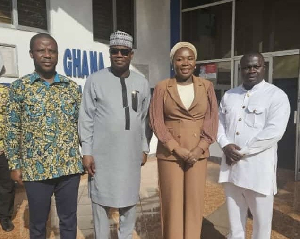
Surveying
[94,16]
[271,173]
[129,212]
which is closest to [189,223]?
[129,212]

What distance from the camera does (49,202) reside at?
2.35 meters

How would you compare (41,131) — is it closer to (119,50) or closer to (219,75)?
(119,50)

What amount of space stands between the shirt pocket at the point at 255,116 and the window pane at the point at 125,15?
4.79 m

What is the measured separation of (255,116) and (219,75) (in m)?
4.69

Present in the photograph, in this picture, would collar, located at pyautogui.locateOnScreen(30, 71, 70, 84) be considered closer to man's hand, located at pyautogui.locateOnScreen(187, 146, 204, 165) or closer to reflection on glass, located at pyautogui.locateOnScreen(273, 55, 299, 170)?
man's hand, located at pyautogui.locateOnScreen(187, 146, 204, 165)

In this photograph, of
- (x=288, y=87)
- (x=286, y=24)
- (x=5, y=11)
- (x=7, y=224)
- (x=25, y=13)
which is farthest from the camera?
(x=288, y=87)

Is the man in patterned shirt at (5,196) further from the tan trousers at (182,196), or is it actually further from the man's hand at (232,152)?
the man's hand at (232,152)

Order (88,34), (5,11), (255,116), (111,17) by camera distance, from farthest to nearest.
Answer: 1. (111,17)
2. (88,34)
3. (5,11)
4. (255,116)

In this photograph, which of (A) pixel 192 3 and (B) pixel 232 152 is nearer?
(B) pixel 232 152

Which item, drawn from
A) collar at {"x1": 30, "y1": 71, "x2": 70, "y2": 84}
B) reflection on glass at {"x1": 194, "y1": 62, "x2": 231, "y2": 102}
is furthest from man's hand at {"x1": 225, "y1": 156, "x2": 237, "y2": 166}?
reflection on glass at {"x1": 194, "y1": 62, "x2": 231, "y2": 102}

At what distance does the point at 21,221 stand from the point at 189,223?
7.52 ft

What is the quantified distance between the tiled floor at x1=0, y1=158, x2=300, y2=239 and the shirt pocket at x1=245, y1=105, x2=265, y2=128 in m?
1.42

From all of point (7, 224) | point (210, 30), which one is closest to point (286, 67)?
point (210, 30)

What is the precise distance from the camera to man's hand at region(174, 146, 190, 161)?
229 cm
